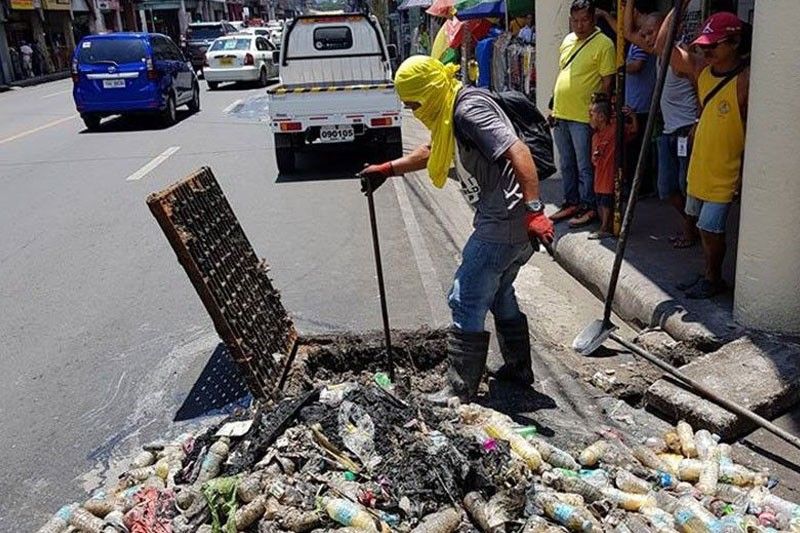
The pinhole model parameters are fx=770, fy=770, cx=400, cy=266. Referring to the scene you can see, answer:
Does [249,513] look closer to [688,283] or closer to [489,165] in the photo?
[489,165]

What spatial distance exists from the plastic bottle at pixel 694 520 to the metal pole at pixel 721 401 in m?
0.75

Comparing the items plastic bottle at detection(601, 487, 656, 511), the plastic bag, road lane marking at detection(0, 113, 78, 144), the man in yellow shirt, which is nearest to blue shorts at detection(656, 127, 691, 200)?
the man in yellow shirt

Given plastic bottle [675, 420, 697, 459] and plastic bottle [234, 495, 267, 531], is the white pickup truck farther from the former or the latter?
plastic bottle [234, 495, 267, 531]

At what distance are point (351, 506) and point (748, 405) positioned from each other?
7.14 ft

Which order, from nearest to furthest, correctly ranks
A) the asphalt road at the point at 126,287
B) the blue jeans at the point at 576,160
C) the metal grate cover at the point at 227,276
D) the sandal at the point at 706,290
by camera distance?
the metal grate cover at the point at 227,276 < the asphalt road at the point at 126,287 < the sandal at the point at 706,290 < the blue jeans at the point at 576,160

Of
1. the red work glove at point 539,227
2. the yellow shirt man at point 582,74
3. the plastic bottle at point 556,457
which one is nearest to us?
the plastic bottle at point 556,457

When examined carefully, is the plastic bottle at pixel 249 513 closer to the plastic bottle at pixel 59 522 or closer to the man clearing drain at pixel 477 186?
the plastic bottle at pixel 59 522

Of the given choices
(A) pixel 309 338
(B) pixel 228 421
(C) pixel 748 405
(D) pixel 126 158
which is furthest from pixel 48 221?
(C) pixel 748 405

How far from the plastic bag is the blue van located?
561 inches

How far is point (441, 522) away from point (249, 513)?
77 cm

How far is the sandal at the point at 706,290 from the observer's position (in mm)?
5082

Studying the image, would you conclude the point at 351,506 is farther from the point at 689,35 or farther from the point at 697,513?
the point at 689,35

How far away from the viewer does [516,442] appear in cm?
357

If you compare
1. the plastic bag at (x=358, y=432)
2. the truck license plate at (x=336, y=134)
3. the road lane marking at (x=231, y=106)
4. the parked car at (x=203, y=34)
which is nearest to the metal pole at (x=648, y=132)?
the plastic bag at (x=358, y=432)
